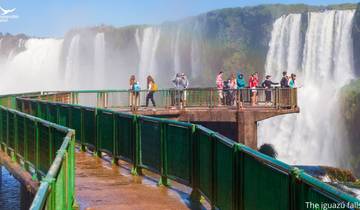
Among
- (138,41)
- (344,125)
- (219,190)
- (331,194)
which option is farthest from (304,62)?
(331,194)

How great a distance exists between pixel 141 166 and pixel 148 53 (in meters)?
55.4

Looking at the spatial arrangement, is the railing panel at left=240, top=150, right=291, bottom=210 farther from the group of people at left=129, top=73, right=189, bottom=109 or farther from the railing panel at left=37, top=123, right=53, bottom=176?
the group of people at left=129, top=73, right=189, bottom=109

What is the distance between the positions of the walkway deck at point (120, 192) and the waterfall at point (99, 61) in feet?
191

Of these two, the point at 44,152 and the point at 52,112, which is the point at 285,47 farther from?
the point at 44,152

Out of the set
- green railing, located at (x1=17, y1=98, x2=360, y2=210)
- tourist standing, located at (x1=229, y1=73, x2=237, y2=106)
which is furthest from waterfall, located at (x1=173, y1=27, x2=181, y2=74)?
green railing, located at (x1=17, y1=98, x2=360, y2=210)

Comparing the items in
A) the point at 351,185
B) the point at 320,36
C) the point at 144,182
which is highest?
the point at 320,36

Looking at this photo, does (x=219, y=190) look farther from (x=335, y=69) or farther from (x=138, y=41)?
(x=138, y=41)

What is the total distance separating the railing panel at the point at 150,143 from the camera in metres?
10.1

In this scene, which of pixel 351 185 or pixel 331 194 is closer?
pixel 331 194

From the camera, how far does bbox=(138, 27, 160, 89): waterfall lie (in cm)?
6456

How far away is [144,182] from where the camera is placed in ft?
34.3

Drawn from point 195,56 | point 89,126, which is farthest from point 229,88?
point 195,56

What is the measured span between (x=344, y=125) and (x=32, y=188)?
3371 centimetres

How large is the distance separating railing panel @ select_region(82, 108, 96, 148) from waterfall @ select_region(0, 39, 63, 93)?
58.9 m
